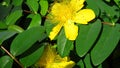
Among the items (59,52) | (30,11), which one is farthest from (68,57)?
(30,11)

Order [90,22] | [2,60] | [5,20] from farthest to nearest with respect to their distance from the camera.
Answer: [5,20] < [90,22] < [2,60]

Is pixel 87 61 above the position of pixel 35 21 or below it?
below

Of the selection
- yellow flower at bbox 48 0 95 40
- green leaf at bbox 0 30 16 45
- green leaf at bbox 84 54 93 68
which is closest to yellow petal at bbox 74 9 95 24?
yellow flower at bbox 48 0 95 40

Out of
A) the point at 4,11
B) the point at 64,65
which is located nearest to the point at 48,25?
the point at 64,65

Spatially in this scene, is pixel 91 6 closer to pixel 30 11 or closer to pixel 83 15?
pixel 83 15

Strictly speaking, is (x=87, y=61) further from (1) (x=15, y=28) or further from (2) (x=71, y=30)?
(1) (x=15, y=28)

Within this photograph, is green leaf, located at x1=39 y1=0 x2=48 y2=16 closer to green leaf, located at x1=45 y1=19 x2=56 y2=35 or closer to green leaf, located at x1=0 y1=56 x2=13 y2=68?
green leaf, located at x1=45 y1=19 x2=56 y2=35
